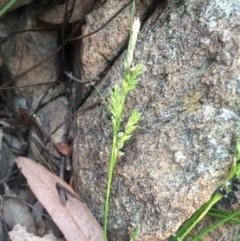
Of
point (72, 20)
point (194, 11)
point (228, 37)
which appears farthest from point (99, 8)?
point (228, 37)

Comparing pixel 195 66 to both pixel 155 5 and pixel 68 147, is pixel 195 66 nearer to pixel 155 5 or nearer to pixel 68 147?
pixel 155 5

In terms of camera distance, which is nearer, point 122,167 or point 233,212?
point 233,212

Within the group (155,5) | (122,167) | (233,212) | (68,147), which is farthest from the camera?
(68,147)

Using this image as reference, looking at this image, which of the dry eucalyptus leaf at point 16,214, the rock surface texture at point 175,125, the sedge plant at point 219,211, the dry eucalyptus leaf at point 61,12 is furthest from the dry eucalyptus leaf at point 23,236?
the dry eucalyptus leaf at point 61,12

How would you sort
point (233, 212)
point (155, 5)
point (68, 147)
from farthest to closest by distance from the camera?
point (68, 147) < point (155, 5) < point (233, 212)

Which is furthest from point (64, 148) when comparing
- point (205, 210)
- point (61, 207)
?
point (205, 210)

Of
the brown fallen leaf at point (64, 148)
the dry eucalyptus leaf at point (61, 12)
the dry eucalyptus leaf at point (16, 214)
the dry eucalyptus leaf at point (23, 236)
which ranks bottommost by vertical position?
the dry eucalyptus leaf at point (23, 236)

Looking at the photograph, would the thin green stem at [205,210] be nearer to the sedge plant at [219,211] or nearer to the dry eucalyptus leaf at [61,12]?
the sedge plant at [219,211]
